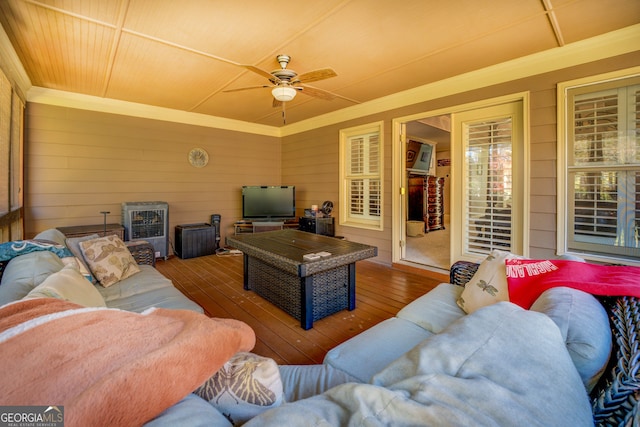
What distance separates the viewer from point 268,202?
17.7ft

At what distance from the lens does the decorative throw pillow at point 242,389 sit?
2.32ft

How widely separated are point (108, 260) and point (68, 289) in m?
1.20

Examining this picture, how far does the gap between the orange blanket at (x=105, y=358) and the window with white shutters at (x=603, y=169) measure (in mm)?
3403

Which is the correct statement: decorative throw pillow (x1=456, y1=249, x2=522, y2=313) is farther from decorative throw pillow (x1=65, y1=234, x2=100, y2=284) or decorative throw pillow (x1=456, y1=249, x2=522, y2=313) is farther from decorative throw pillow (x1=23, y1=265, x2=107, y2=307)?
decorative throw pillow (x1=65, y1=234, x2=100, y2=284)

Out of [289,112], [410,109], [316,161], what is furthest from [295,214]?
[410,109]

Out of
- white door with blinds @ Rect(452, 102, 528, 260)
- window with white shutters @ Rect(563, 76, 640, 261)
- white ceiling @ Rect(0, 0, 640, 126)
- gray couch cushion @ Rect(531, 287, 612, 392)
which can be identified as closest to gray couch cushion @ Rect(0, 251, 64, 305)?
white ceiling @ Rect(0, 0, 640, 126)

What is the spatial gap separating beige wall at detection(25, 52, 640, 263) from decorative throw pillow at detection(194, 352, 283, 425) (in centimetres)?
329

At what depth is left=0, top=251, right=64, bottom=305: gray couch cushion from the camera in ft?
3.89

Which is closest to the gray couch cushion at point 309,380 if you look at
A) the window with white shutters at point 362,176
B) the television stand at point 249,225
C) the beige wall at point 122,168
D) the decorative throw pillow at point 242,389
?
the decorative throw pillow at point 242,389

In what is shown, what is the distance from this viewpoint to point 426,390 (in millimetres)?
553

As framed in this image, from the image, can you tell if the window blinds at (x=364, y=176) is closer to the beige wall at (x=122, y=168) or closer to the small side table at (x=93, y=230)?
the beige wall at (x=122, y=168)

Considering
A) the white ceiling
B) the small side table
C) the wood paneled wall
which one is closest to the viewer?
the white ceiling

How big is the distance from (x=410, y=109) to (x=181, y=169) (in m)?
3.98

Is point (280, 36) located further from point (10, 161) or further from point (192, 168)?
point (192, 168)
